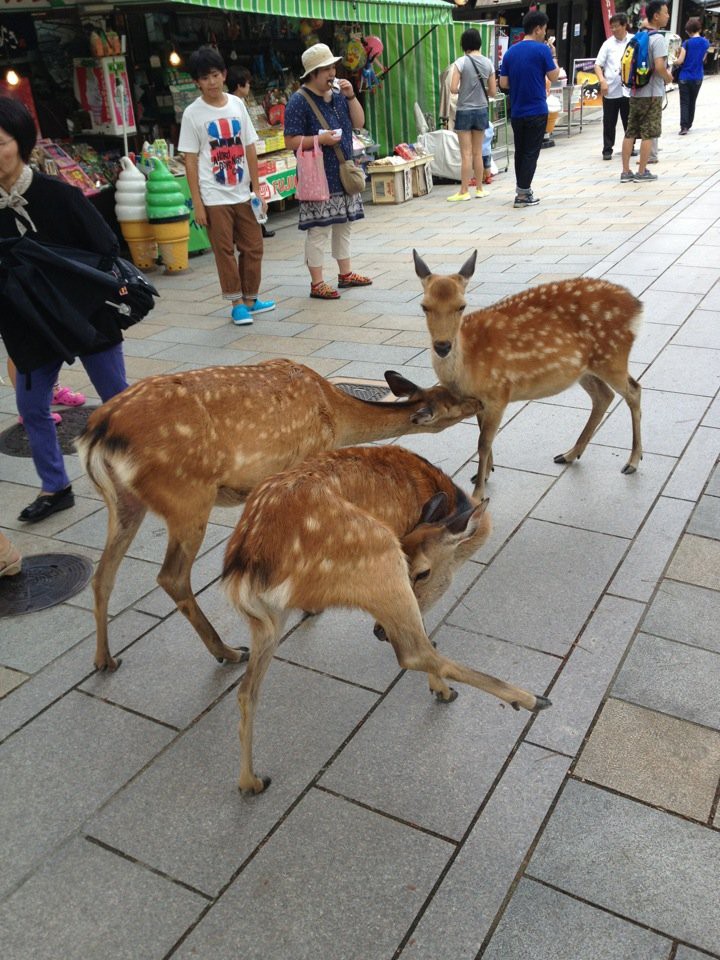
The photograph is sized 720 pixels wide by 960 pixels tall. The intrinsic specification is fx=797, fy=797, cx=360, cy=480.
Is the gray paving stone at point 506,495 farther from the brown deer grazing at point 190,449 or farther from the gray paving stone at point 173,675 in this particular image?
the gray paving stone at point 173,675

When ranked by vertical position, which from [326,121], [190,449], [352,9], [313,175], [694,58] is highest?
[352,9]

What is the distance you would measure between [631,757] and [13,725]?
84.1 inches

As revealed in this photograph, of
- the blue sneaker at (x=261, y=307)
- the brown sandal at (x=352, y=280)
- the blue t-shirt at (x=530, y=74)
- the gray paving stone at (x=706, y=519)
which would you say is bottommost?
the gray paving stone at (x=706, y=519)

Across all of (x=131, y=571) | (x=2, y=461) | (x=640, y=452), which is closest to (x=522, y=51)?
(x=640, y=452)

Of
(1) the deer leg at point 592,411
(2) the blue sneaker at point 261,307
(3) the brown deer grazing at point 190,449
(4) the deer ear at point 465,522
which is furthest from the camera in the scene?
(2) the blue sneaker at point 261,307

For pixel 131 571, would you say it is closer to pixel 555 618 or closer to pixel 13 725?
pixel 13 725

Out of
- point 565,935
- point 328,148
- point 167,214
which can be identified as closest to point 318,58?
point 328,148

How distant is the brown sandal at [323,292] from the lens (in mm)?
7871

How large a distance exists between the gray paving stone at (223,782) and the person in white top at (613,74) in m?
13.4

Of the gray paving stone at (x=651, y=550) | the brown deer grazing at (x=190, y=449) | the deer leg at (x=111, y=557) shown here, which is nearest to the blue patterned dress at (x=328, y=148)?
the brown deer grazing at (x=190, y=449)

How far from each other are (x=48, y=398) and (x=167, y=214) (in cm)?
531

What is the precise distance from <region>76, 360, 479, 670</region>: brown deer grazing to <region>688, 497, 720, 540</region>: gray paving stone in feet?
5.85

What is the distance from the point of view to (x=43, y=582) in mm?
3756

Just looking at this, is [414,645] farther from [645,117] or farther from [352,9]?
[645,117]
